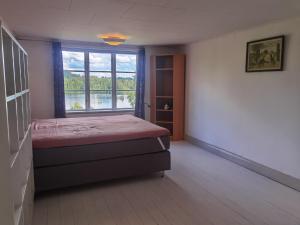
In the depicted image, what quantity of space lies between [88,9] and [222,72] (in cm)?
264

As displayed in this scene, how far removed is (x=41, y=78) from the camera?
15.8 feet

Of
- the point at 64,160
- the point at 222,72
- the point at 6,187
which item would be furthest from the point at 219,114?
the point at 6,187

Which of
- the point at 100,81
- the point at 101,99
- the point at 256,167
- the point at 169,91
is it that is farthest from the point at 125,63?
the point at 256,167

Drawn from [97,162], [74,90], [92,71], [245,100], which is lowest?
[97,162]

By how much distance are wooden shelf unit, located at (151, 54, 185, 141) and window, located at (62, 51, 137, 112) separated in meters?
0.56

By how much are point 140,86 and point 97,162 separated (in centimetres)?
287

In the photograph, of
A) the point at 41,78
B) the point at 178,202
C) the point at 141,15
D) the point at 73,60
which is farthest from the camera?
the point at 73,60

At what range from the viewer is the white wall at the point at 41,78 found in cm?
470

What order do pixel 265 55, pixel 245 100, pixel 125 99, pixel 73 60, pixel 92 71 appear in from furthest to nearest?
1. pixel 125 99
2. pixel 92 71
3. pixel 73 60
4. pixel 245 100
5. pixel 265 55

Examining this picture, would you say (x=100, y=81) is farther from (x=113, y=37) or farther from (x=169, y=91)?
(x=113, y=37)

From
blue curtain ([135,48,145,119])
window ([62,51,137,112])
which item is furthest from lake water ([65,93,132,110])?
blue curtain ([135,48,145,119])

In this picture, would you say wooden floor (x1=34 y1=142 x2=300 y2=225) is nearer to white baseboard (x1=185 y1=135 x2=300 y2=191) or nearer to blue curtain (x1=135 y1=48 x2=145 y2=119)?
white baseboard (x1=185 y1=135 x2=300 y2=191)

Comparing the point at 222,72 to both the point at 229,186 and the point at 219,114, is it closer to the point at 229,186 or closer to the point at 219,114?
the point at 219,114

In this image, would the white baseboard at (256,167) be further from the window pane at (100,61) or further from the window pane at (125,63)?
the window pane at (100,61)
